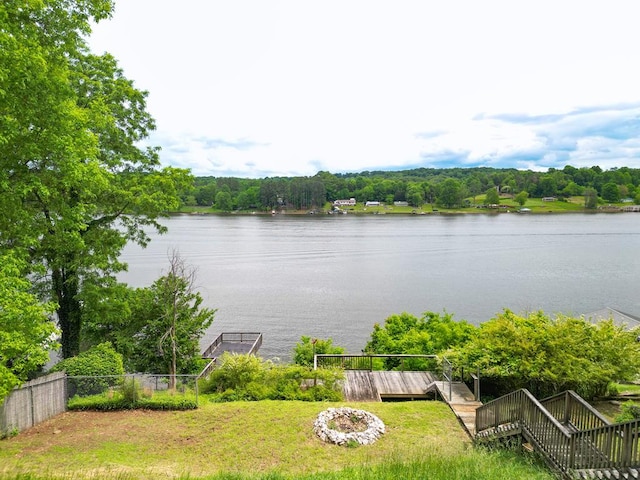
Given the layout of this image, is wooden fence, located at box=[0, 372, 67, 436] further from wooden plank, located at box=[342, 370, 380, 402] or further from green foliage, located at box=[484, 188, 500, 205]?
green foliage, located at box=[484, 188, 500, 205]

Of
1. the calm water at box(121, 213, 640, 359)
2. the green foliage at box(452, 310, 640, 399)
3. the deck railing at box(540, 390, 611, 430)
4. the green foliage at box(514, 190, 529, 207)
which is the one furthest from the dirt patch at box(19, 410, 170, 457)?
the green foliage at box(514, 190, 529, 207)

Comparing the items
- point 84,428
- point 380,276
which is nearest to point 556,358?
point 84,428

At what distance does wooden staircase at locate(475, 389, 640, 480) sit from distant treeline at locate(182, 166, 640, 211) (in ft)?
449

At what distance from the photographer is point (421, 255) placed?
59938mm

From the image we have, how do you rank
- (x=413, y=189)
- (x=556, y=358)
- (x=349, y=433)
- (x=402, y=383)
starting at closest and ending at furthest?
(x=349, y=433)
(x=556, y=358)
(x=402, y=383)
(x=413, y=189)

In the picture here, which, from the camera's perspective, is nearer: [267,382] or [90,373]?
[90,373]

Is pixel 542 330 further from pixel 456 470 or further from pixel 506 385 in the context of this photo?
pixel 456 470

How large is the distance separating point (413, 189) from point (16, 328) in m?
155

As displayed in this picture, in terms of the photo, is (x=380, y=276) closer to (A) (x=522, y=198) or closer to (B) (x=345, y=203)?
(B) (x=345, y=203)

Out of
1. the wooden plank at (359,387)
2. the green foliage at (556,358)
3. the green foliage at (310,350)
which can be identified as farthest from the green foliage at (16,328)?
the green foliage at (556,358)

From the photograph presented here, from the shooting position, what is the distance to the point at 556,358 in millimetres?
13250

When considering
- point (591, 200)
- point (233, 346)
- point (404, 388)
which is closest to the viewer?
point (404, 388)

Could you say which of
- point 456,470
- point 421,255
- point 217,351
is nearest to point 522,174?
point 421,255

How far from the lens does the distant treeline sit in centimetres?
14862
